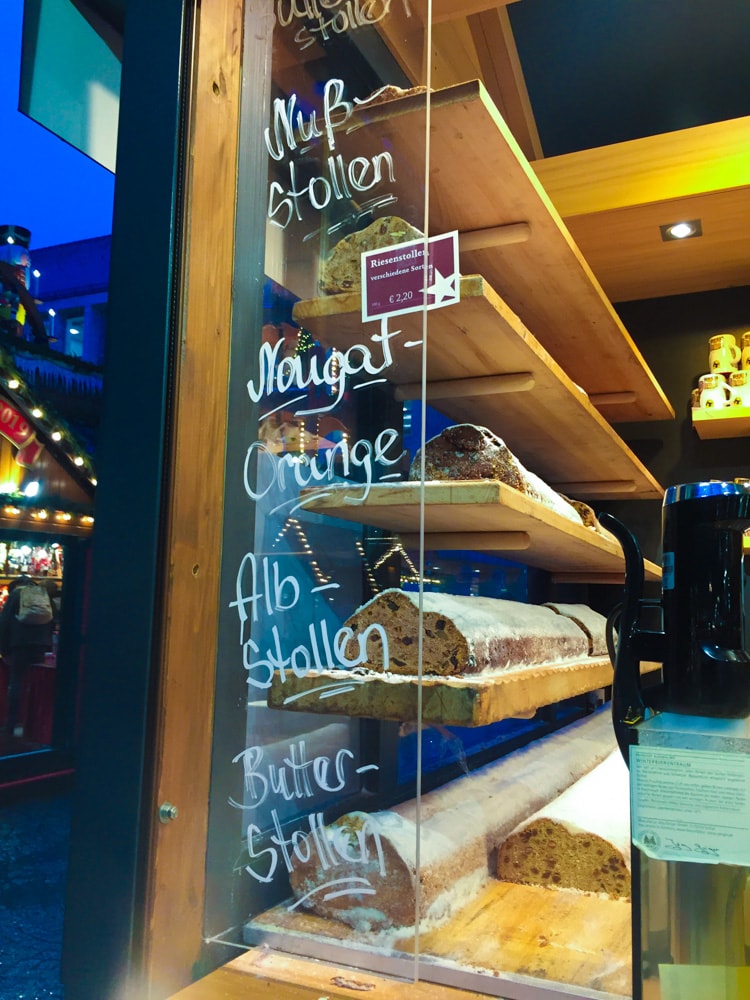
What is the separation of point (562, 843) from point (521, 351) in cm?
94

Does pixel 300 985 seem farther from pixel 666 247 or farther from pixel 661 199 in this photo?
pixel 666 247

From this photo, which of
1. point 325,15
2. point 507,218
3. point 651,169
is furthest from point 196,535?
point 651,169

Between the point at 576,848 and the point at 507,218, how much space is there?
4.40 feet

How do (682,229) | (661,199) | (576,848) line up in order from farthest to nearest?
(682,229), (661,199), (576,848)

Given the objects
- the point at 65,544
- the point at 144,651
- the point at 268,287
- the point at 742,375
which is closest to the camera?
the point at 144,651

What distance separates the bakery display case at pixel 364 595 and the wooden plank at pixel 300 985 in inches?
0.8

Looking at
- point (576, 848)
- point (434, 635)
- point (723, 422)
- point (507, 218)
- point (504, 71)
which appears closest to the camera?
point (434, 635)

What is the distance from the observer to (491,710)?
47.3 inches

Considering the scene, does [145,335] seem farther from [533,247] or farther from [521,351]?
[533,247]

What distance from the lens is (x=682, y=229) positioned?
8.83 feet

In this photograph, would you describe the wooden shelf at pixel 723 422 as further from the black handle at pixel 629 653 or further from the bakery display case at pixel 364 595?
the black handle at pixel 629 653

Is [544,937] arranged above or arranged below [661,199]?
below

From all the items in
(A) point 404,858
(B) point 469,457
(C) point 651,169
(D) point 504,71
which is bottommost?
(A) point 404,858

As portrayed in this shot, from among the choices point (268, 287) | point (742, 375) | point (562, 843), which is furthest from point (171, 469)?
point (742, 375)
